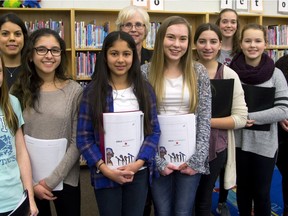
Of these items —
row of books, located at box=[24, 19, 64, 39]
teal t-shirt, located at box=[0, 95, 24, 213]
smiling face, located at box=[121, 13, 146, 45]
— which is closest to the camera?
teal t-shirt, located at box=[0, 95, 24, 213]

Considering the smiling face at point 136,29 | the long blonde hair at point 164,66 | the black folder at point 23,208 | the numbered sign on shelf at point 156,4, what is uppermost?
the numbered sign on shelf at point 156,4

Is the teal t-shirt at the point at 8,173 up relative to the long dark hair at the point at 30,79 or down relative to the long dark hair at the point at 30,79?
down

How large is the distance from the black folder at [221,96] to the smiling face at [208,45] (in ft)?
0.58

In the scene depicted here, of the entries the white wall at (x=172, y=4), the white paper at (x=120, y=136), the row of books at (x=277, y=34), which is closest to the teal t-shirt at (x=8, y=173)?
the white paper at (x=120, y=136)

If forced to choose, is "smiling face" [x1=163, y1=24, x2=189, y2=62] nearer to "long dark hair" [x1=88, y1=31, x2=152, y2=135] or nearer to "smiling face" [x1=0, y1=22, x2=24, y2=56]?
"long dark hair" [x1=88, y1=31, x2=152, y2=135]

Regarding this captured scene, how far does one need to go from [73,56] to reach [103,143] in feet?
8.66

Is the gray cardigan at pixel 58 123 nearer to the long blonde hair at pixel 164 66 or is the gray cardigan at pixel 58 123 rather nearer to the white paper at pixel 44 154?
the white paper at pixel 44 154

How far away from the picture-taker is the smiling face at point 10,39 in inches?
73.5

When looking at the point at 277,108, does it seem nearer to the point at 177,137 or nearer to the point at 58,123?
the point at 177,137

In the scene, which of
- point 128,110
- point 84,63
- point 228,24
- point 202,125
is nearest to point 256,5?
point 228,24

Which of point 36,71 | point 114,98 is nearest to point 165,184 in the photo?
point 114,98

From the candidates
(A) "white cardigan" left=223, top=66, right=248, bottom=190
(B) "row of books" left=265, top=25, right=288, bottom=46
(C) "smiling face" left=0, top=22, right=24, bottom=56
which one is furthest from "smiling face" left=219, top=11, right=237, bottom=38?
(B) "row of books" left=265, top=25, right=288, bottom=46

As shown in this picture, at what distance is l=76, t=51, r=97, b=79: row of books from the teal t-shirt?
267cm

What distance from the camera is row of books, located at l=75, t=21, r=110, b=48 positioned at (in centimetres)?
393
